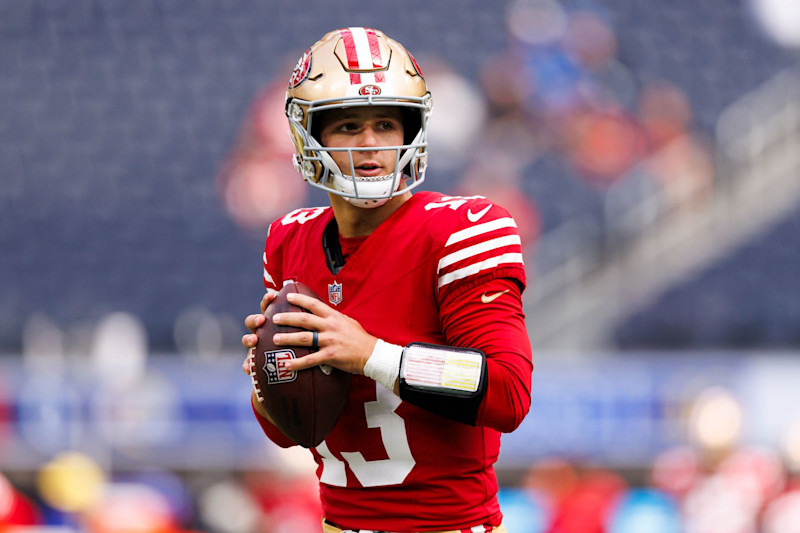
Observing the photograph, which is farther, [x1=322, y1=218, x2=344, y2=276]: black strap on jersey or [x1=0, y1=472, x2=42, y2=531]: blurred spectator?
[x1=0, y1=472, x2=42, y2=531]: blurred spectator

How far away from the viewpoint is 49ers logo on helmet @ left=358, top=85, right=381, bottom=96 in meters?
1.76

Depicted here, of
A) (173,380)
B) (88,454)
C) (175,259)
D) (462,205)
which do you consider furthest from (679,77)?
(462,205)

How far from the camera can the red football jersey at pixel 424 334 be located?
168cm

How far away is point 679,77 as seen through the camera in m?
8.37

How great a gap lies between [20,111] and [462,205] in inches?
290

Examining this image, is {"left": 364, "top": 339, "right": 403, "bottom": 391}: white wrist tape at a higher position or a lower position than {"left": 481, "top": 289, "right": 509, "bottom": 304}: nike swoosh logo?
lower

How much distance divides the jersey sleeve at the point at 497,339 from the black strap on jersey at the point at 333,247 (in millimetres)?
239

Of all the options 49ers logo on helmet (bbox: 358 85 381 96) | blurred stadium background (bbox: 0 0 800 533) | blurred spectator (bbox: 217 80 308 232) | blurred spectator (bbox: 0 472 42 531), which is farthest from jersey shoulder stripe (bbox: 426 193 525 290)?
blurred spectator (bbox: 217 80 308 232)

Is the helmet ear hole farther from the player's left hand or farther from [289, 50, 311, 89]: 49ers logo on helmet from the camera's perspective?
the player's left hand

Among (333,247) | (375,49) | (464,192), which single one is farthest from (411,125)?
(464,192)

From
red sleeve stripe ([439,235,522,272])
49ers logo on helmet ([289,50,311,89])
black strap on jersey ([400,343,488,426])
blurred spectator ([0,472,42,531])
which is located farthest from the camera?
blurred spectator ([0,472,42,531])

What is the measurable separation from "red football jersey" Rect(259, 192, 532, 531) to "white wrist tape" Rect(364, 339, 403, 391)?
10cm

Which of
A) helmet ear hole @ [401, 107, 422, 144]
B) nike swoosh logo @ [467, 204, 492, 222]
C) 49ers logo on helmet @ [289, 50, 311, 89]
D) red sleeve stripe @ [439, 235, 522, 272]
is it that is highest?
49ers logo on helmet @ [289, 50, 311, 89]

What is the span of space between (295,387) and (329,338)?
122 mm
